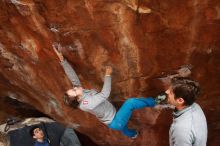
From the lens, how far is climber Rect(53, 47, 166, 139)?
5117 millimetres

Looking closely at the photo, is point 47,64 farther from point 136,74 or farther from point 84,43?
point 136,74

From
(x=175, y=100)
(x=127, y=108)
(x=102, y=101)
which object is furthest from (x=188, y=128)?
(x=102, y=101)

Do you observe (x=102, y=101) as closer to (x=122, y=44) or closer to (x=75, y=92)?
(x=75, y=92)

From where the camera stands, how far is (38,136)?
21.5ft

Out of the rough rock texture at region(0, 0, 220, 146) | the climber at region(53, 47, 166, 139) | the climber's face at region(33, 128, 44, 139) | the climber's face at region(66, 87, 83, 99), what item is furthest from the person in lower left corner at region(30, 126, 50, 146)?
the climber's face at region(66, 87, 83, 99)

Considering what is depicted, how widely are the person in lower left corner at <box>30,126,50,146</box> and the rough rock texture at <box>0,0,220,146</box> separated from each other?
745 mm

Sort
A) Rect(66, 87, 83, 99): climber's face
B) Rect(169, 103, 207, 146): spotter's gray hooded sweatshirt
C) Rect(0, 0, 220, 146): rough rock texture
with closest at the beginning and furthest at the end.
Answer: Rect(169, 103, 207, 146): spotter's gray hooded sweatshirt < Rect(0, 0, 220, 146): rough rock texture < Rect(66, 87, 83, 99): climber's face

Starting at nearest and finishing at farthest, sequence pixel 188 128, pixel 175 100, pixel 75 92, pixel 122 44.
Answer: pixel 188 128
pixel 175 100
pixel 122 44
pixel 75 92

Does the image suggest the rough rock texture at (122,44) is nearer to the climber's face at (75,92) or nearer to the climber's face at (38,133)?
the climber's face at (75,92)

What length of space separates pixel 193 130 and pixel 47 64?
8.91 ft

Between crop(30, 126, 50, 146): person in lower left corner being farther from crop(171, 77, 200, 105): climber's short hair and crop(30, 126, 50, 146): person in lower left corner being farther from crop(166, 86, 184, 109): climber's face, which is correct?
crop(171, 77, 200, 105): climber's short hair

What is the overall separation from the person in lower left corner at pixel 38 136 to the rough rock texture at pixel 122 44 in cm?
75

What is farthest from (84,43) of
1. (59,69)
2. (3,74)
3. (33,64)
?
(3,74)

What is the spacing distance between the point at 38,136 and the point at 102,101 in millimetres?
1921
